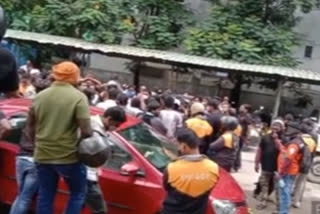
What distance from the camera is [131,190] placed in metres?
6.22

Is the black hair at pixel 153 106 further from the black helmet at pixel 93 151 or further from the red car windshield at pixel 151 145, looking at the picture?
the black helmet at pixel 93 151

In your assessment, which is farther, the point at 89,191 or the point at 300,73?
the point at 300,73

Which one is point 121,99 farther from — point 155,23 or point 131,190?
point 155,23

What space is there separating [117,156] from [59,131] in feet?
3.91

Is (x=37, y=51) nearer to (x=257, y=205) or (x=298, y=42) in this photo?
(x=298, y=42)

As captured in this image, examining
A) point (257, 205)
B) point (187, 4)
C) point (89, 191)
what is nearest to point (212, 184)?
point (89, 191)

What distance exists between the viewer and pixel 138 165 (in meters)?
6.30

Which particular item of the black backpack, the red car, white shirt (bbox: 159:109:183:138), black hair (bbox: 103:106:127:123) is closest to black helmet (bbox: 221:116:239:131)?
the black backpack

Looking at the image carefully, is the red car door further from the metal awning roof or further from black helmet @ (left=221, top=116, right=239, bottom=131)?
the metal awning roof

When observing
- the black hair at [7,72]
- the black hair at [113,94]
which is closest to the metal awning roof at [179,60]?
the black hair at [113,94]

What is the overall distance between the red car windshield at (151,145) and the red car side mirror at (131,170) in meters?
0.22

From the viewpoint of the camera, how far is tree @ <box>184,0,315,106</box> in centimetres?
2272

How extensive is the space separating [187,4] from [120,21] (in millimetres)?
3908

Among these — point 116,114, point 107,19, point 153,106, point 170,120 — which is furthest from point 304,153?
point 107,19
